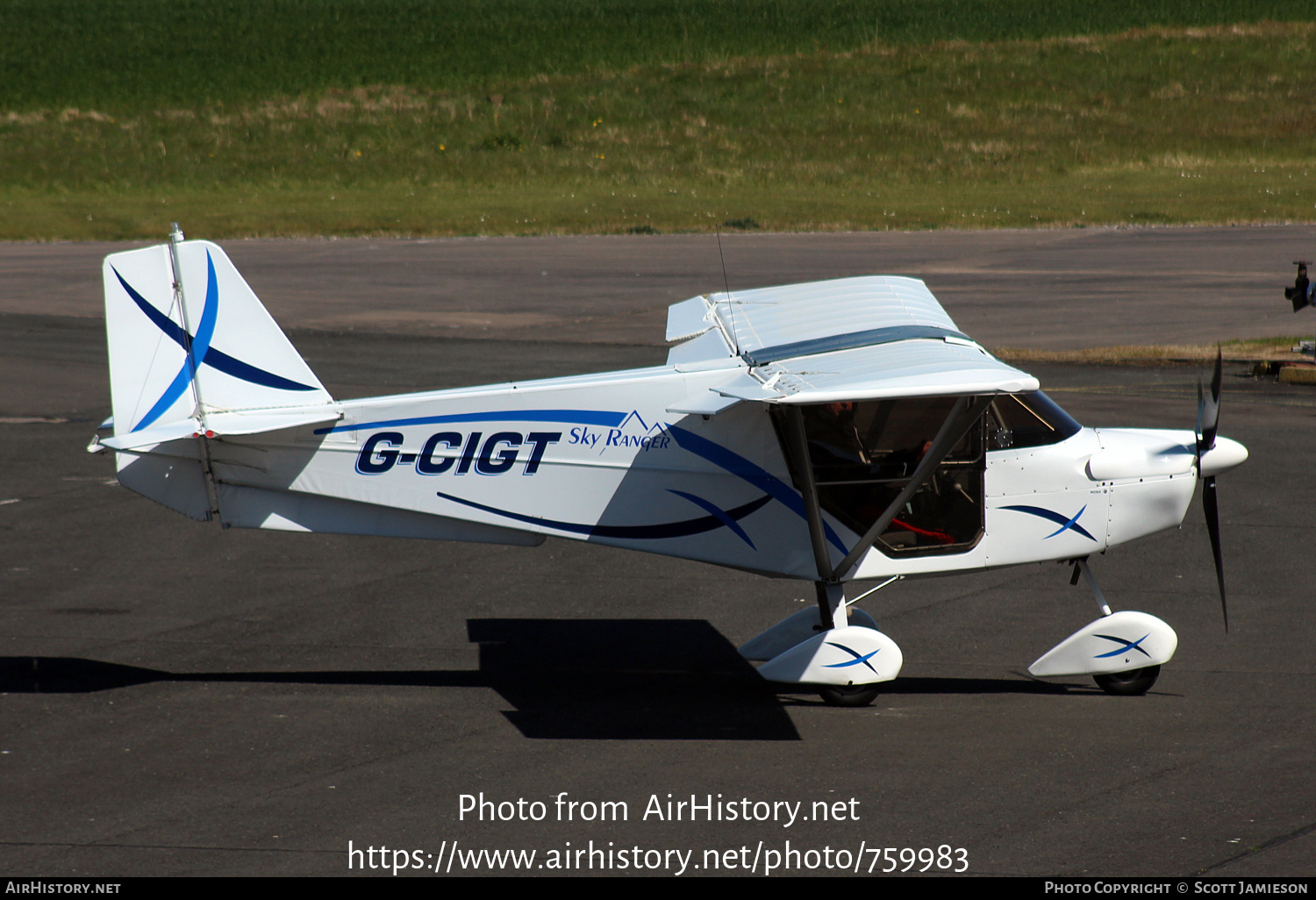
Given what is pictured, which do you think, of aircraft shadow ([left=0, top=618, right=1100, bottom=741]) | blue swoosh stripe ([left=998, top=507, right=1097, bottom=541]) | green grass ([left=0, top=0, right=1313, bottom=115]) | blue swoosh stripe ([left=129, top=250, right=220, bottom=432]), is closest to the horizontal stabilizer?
blue swoosh stripe ([left=129, top=250, right=220, bottom=432])

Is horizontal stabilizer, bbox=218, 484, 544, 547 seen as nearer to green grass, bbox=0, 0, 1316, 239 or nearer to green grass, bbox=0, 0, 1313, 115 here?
green grass, bbox=0, 0, 1316, 239

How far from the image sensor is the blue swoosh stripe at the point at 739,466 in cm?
891

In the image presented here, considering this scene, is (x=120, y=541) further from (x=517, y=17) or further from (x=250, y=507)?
(x=517, y=17)

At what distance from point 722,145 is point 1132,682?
42168 millimetres

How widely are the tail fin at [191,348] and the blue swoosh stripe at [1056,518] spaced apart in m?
4.57

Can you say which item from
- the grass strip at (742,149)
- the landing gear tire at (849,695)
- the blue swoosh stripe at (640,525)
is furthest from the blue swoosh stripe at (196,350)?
the grass strip at (742,149)

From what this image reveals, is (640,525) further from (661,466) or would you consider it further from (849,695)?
(849,695)

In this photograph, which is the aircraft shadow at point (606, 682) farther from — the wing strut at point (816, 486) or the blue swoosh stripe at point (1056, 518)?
the blue swoosh stripe at point (1056, 518)

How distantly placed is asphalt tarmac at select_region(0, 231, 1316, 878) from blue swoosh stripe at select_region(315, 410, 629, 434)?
6.14 feet

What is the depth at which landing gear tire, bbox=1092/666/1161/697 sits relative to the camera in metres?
9.09

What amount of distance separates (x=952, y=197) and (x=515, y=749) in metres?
36.4

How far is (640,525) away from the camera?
9.00m

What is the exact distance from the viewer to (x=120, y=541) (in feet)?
43.6

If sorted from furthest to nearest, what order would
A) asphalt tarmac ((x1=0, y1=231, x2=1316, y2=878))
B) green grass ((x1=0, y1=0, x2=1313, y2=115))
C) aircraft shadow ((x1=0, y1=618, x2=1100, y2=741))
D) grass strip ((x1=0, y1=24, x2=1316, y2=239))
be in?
1. green grass ((x1=0, y1=0, x2=1313, y2=115))
2. grass strip ((x1=0, y1=24, x2=1316, y2=239))
3. aircraft shadow ((x1=0, y1=618, x2=1100, y2=741))
4. asphalt tarmac ((x1=0, y1=231, x2=1316, y2=878))
